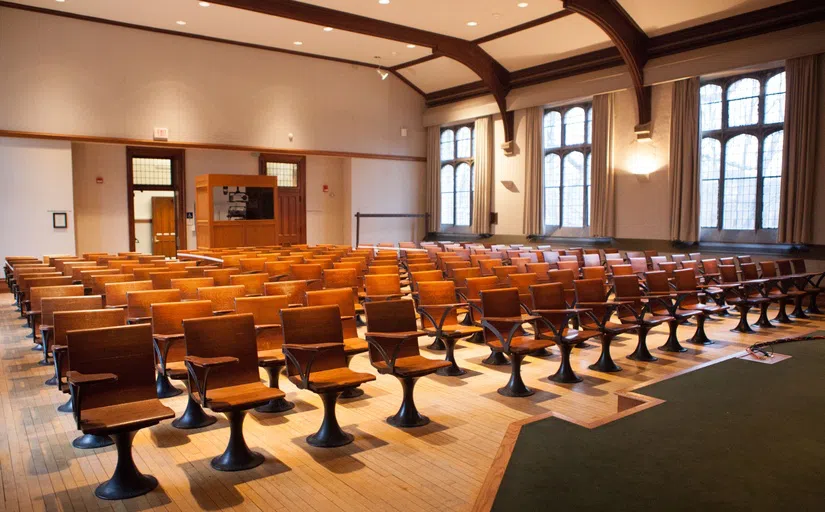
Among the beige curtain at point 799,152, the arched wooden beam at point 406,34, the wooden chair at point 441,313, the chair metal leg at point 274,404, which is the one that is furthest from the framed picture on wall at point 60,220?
→ the beige curtain at point 799,152

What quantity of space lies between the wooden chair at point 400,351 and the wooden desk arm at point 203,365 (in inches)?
45.1

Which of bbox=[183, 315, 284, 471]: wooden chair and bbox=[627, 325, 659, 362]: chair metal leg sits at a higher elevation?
bbox=[183, 315, 284, 471]: wooden chair

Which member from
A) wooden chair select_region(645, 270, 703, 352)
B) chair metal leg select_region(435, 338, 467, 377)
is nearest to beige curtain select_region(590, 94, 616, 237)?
wooden chair select_region(645, 270, 703, 352)

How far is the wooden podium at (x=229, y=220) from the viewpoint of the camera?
13.9 metres

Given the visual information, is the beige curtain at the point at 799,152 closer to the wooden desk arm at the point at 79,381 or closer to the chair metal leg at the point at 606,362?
the chair metal leg at the point at 606,362

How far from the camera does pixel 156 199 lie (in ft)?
54.5

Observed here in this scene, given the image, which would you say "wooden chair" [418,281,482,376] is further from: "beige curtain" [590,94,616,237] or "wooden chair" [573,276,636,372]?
"beige curtain" [590,94,616,237]

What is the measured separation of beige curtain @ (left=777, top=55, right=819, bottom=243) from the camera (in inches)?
421

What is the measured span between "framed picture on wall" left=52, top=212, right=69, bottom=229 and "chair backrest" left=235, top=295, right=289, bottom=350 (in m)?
10.3

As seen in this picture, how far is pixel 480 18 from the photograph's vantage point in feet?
43.4

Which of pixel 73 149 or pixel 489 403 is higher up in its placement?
pixel 73 149

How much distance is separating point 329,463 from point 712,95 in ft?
37.9

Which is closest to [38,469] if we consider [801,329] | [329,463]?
[329,463]

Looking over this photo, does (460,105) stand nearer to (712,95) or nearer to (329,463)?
(712,95)
